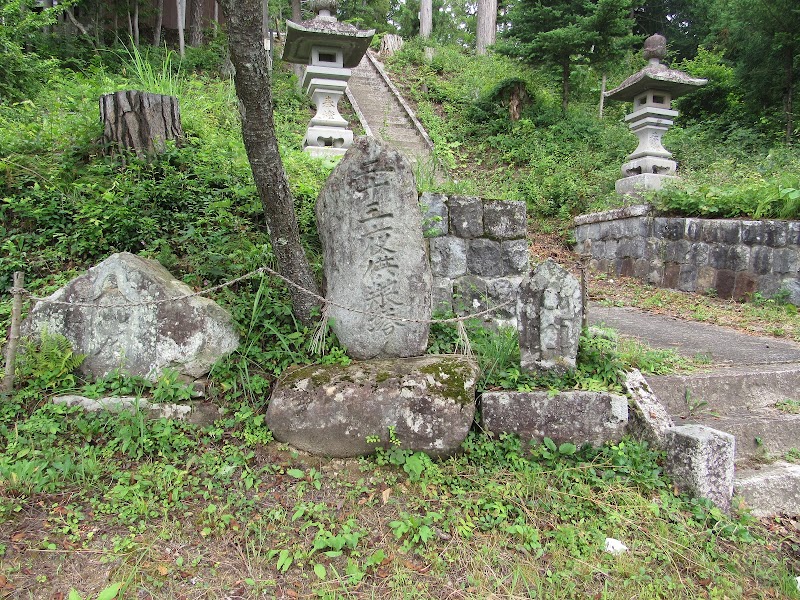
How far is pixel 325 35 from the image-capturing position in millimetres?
6961

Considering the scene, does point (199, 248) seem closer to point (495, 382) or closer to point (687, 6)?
point (495, 382)

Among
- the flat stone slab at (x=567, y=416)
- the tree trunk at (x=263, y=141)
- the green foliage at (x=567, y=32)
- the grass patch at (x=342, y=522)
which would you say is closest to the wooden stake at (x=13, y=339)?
the grass patch at (x=342, y=522)

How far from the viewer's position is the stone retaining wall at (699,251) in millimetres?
6227

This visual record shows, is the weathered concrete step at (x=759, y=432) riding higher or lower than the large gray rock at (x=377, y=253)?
lower

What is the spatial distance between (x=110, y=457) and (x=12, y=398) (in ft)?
2.62

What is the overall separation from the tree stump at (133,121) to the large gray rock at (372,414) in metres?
3.07

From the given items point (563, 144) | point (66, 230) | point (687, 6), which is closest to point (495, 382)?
point (66, 230)

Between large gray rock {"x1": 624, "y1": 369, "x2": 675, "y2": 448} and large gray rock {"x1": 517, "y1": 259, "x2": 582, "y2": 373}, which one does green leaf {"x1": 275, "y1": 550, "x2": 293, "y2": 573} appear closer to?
large gray rock {"x1": 517, "y1": 259, "x2": 582, "y2": 373}

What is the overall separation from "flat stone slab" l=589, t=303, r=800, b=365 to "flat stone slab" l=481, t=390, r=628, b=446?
176 cm

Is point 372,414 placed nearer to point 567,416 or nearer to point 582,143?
point 567,416

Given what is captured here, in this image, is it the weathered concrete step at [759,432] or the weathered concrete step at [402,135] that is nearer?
the weathered concrete step at [759,432]

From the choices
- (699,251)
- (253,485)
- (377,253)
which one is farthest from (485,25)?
(253,485)

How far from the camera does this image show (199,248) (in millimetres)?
4094

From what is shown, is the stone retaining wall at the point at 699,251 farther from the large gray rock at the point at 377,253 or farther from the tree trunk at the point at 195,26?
the tree trunk at the point at 195,26
